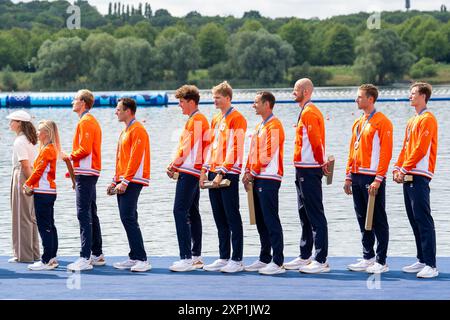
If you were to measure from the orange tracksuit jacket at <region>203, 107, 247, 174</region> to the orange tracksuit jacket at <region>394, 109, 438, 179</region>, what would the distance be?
196 centimetres

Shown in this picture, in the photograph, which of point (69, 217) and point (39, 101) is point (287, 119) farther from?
point (69, 217)

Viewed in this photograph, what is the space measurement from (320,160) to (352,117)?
6662 cm

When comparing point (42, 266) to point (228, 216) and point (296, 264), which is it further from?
point (296, 264)

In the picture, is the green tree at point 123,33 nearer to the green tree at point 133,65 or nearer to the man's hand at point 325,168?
the green tree at point 133,65

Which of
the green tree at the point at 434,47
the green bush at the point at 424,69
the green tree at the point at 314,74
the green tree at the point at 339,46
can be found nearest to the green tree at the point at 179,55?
the green tree at the point at 314,74

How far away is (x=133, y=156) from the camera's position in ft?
39.9

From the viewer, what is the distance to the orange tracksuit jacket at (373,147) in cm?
1184

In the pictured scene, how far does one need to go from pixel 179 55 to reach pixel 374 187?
137219 mm

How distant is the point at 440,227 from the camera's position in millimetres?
21328

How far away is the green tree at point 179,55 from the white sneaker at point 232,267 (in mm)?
130197

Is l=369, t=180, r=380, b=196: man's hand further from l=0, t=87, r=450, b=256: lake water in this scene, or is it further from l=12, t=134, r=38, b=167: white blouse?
l=0, t=87, r=450, b=256: lake water

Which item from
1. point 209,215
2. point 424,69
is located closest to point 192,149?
point 209,215
